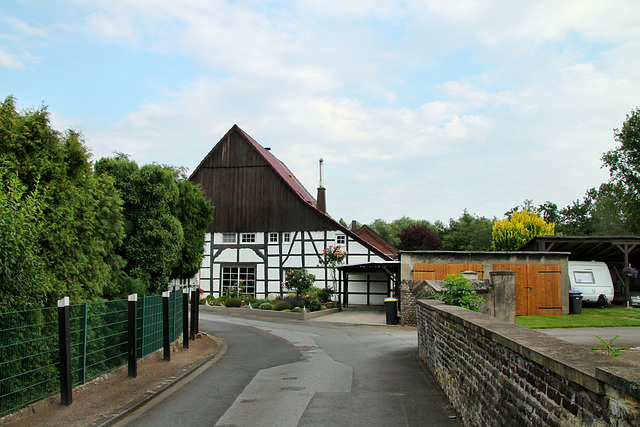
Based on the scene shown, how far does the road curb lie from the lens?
6625mm

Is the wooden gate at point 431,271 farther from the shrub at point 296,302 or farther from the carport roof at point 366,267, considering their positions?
the shrub at point 296,302

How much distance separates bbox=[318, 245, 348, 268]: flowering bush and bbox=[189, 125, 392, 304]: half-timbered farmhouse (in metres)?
0.75

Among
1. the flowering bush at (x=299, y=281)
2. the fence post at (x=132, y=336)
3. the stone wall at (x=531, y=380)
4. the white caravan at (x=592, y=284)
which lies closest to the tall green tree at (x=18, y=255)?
the fence post at (x=132, y=336)

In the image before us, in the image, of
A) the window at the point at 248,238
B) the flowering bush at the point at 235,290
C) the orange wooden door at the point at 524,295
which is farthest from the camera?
the window at the point at 248,238

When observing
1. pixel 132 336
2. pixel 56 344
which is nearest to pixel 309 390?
pixel 132 336

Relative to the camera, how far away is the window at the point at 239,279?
31.1 m

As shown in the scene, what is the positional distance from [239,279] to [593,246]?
19.3 meters

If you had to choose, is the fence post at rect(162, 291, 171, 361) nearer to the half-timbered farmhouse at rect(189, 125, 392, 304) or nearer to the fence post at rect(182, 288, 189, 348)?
the fence post at rect(182, 288, 189, 348)

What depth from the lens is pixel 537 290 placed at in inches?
841

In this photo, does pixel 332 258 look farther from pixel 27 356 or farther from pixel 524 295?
pixel 27 356

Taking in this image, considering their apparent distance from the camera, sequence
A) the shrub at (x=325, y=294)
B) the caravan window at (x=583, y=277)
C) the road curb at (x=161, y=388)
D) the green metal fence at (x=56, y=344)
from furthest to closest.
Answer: the shrub at (x=325, y=294) → the caravan window at (x=583, y=277) → the road curb at (x=161, y=388) → the green metal fence at (x=56, y=344)

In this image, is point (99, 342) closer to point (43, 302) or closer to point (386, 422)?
point (43, 302)

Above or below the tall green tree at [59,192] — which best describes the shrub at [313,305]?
below

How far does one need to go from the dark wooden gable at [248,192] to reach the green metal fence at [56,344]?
64.8ft
